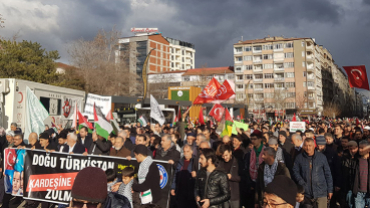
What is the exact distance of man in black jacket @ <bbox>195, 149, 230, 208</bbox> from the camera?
4.64 meters

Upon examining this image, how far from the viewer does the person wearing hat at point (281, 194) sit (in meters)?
2.44

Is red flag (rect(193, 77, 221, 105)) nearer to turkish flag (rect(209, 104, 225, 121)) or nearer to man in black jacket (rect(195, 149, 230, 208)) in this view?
turkish flag (rect(209, 104, 225, 121))

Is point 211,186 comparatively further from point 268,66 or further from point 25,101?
point 268,66

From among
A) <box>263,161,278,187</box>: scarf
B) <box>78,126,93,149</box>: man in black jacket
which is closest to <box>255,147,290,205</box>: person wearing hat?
<box>263,161,278,187</box>: scarf

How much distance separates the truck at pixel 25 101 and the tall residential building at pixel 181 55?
345 ft

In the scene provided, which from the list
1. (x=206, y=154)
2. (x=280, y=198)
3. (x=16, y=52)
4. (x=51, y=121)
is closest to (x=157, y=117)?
(x=51, y=121)

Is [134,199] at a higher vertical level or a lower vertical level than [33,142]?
lower

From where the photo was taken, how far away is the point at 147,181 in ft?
16.0

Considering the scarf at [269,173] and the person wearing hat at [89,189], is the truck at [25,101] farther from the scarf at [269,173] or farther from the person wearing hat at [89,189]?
the person wearing hat at [89,189]

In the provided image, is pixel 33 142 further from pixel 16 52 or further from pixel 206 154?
pixel 16 52

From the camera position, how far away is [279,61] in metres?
83.3

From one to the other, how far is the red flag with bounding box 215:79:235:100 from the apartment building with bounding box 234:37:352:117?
209 ft

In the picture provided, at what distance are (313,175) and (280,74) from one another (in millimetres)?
82366

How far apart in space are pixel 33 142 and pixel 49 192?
201 cm
